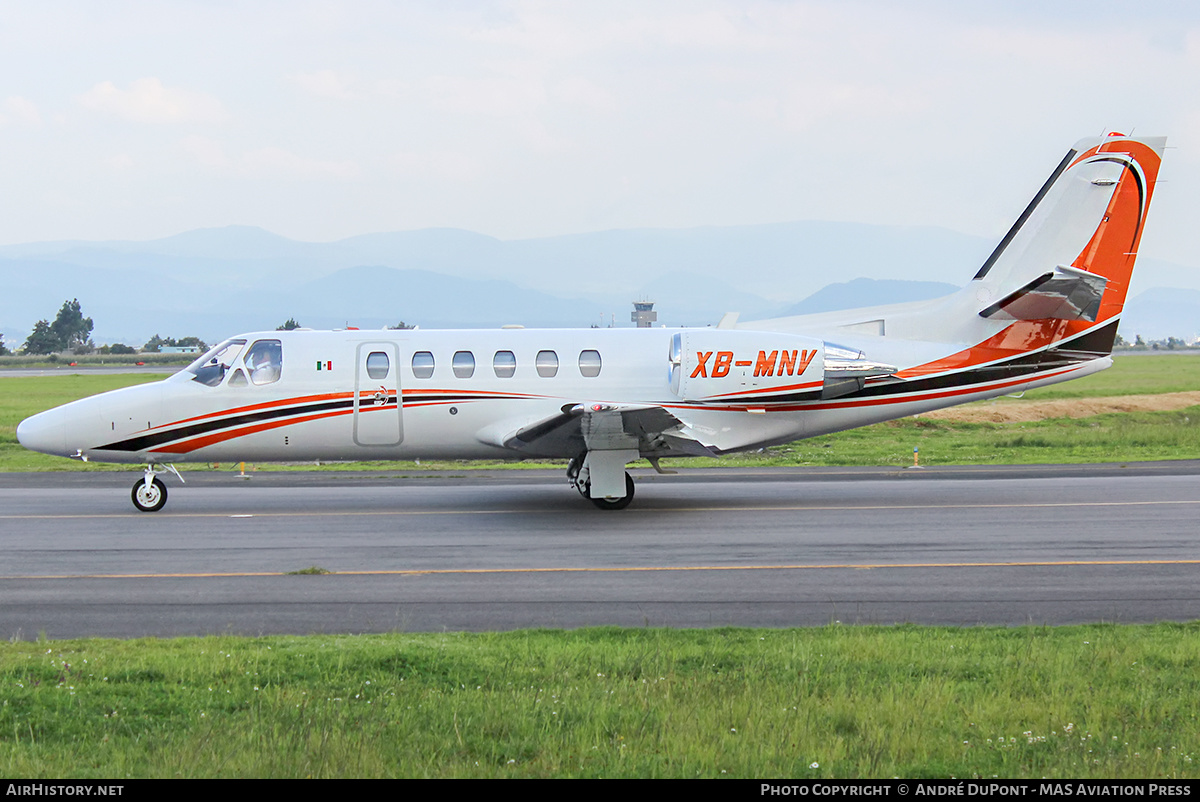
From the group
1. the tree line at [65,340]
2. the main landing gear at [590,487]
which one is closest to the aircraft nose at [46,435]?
the main landing gear at [590,487]

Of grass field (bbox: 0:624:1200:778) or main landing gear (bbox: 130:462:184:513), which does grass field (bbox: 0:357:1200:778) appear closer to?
grass field (bbox: 0:624:1200:778)

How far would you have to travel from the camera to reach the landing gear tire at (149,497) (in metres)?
18.8

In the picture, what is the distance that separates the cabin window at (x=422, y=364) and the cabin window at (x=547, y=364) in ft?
5.99

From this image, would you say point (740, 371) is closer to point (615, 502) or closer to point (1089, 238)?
point (615, 502)

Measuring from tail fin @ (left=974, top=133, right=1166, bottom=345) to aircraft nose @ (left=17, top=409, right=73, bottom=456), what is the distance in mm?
16008

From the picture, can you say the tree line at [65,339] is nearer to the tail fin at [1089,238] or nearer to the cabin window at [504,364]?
the cabin window at [504,364]

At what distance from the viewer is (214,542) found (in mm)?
15711

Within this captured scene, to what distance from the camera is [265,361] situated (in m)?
19.1

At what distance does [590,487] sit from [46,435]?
30.2ft

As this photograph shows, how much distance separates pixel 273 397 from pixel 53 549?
4.72 metres

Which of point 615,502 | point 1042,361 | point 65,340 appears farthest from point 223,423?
point 65,340

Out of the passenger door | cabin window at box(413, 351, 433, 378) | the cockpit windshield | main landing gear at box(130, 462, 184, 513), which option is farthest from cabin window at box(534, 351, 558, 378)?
main landing gear at box(130, 462, 184, 513)

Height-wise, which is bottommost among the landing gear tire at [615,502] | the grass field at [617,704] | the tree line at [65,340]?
the grass field at [617,704]

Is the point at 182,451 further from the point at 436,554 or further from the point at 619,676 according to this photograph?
the point at 619,676
